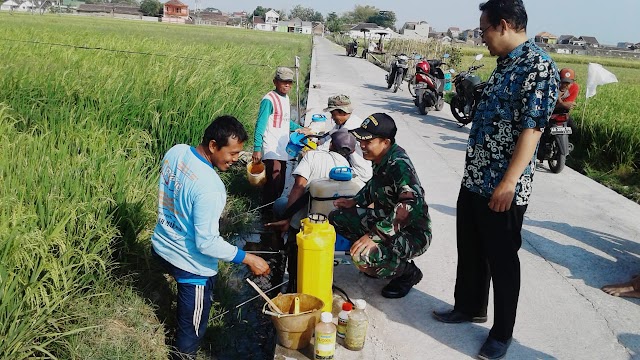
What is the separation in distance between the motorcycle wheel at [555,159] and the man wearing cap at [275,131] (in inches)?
149

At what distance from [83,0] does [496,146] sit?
164 meters

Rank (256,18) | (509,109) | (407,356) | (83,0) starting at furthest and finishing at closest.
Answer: (83,0)
(256,18)
(407,356)
(509,109)

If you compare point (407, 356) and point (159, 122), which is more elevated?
point (159, 122)

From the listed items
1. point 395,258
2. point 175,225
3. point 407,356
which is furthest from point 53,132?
point 407,356

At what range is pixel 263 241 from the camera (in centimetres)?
489

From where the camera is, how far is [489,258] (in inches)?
112

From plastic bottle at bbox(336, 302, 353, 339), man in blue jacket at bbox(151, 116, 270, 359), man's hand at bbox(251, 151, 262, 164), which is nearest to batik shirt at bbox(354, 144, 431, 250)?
plastic bottle at bbox(336, 302, 353, 339)

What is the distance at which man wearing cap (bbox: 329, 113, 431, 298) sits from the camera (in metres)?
3.13

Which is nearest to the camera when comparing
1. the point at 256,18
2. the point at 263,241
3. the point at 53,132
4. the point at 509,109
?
the point at 509,109

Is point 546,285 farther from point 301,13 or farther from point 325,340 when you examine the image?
point 301,13

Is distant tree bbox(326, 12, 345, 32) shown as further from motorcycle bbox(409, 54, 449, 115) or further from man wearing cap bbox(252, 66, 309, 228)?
man wearing cap bbox(252, 66, 309, 228)

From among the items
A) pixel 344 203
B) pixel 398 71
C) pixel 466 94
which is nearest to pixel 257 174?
pixel 344 203

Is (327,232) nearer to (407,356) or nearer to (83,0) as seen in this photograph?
(407,356)

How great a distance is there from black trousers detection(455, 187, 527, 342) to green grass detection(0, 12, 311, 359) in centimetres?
180
